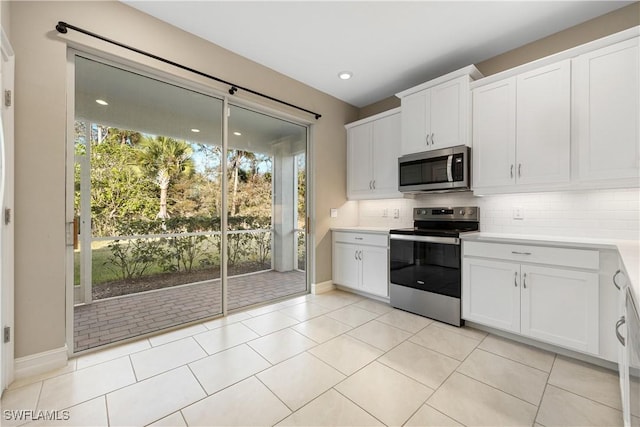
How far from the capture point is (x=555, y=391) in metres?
1.74

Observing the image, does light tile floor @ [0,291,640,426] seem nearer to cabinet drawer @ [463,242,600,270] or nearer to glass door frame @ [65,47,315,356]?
glass door frame @ [65,47,315,356]

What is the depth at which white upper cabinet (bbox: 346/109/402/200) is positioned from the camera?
3.59 m

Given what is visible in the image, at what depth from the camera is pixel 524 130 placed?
2.50m

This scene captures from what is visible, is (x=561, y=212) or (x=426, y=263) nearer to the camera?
(x=561, y=212)

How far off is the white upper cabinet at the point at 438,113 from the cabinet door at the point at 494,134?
116 millimetres

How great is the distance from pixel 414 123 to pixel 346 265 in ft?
6.63

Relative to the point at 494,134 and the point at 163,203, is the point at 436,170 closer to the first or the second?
the point at 494,134

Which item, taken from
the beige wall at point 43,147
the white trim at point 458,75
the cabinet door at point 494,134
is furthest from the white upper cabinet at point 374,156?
the beige wall at point 43,147

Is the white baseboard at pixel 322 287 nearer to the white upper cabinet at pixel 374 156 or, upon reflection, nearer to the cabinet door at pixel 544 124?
the white upper cabinet at pixel 374 156

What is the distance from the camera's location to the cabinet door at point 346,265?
368cm

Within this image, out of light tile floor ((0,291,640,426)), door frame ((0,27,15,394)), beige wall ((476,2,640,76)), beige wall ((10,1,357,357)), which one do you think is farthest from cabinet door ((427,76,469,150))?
door frame ((0,27,15,394))

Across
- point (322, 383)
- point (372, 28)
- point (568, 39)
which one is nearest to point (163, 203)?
point (322, 383)

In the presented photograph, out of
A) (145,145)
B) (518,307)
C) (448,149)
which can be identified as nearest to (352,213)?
(448,149)

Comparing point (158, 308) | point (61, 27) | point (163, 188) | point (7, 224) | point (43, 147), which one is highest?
point (61, 27)
